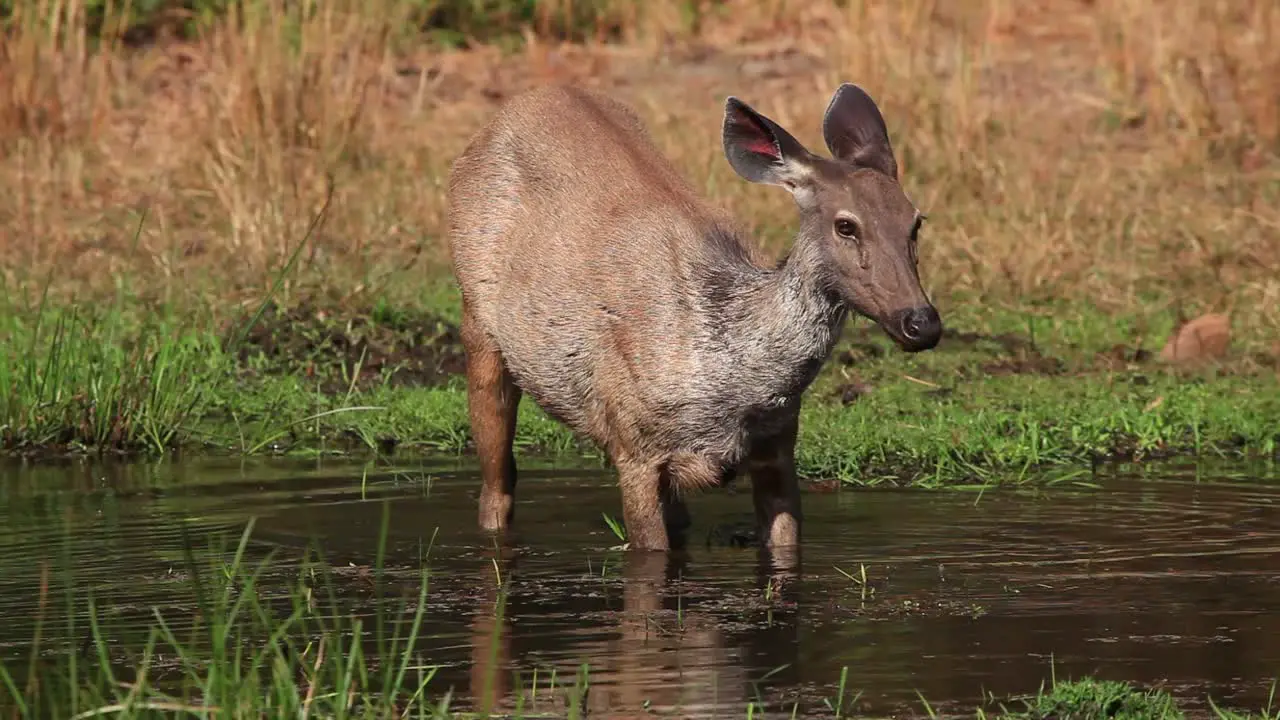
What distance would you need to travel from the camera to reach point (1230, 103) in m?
14.8

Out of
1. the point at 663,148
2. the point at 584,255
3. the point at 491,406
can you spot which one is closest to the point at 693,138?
the point at 663,148

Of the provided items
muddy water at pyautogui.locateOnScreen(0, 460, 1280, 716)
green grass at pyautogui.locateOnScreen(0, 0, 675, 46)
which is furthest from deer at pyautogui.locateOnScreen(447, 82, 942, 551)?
green grass at pyautogui.locateOnScreen(0, 0, 675, 46)

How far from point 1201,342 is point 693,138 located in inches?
164

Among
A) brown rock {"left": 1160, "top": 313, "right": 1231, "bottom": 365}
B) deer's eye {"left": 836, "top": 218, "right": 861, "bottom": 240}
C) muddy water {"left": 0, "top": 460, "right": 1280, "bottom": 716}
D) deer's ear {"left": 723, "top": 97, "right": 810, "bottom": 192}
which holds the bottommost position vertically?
muddy water {"left": 0, "top": 460, "right": 1280, "bottom": 716}

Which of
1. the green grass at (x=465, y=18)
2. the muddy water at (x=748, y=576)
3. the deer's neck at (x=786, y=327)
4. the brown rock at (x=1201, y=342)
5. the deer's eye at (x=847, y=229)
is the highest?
the green grass at (x=465, y=18)

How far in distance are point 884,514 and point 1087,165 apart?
20.4 ft

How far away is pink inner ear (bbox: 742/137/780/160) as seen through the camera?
7313mm

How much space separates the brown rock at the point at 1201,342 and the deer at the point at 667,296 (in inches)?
135

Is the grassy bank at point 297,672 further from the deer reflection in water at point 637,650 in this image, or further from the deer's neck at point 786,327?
the deer's neck at point 786,327

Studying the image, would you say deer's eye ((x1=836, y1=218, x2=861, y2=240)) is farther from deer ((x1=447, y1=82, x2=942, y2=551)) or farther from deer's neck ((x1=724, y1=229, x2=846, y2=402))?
deer's neck ((x1=724, y1=229, x2=846, y2=402))

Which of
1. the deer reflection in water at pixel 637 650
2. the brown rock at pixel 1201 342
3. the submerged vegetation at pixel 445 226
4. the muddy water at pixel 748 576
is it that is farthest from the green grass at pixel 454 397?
the deer reflection in water at pixel 637 650

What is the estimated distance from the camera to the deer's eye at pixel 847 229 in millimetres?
6922

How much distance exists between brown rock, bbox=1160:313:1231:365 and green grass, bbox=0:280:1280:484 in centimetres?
14

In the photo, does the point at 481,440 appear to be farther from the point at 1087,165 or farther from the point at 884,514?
the point at 1087,165
